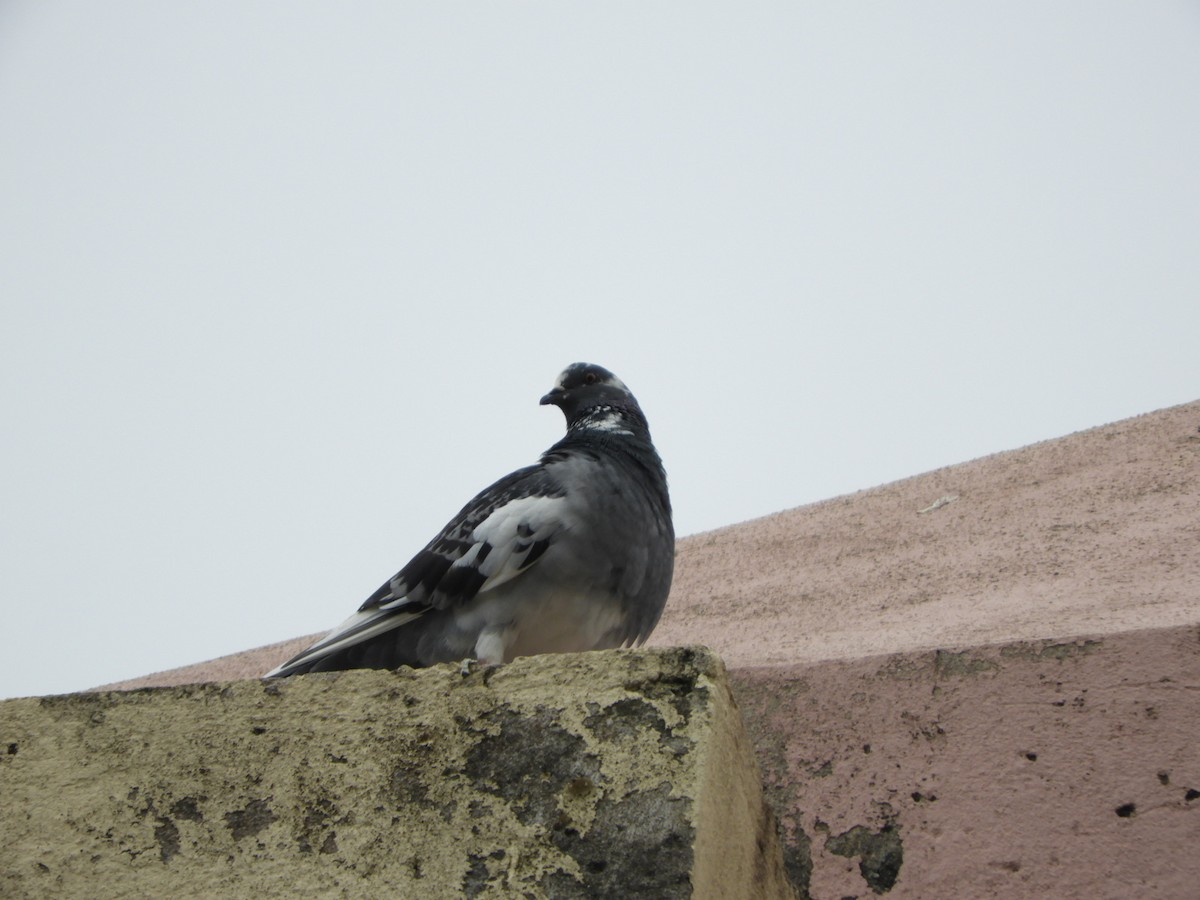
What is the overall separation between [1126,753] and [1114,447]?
6.14 ft

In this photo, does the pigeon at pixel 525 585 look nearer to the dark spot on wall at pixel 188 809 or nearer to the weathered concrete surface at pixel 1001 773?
the weathered concrete surface at pixel 1001 773

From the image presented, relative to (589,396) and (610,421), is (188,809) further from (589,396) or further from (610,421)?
(589,396)

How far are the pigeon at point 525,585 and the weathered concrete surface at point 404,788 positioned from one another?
101 centimetres

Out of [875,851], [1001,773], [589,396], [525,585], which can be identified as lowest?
[875,851]

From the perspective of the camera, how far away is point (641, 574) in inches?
126

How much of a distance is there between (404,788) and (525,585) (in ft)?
4.08

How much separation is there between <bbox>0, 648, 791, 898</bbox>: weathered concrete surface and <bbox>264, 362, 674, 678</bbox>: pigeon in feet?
3.31

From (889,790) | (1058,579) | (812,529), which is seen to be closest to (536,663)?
(889,790)

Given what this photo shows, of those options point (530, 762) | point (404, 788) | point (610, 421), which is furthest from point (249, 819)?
point (610, 421)

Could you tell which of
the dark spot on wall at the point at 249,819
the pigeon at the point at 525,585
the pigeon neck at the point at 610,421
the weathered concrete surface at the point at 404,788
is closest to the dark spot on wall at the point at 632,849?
the weathered concrete surface at the point at 404,788

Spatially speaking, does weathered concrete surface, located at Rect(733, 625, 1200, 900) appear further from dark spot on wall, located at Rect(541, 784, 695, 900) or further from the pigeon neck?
the pigeon neck

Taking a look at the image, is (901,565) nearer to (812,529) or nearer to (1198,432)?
(812,529)

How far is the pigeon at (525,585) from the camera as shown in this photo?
10.1ft

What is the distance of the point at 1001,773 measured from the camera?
2180mm
